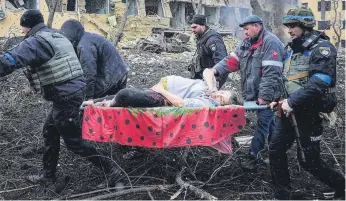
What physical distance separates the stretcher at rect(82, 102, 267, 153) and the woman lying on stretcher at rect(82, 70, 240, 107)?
0.13m

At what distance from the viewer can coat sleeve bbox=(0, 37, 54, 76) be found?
3648 mm

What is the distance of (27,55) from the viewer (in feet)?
12.4

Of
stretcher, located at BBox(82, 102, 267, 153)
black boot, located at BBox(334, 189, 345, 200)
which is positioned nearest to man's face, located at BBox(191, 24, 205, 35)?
stretcher, located at BBox(82, 102, 267, 153)

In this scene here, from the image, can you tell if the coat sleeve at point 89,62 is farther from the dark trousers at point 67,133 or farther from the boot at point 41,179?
the boot at point 41,179

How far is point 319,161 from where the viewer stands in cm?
359

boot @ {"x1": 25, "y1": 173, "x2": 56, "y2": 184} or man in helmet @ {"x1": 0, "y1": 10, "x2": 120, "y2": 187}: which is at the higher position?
man in helmet @ {"x1": 0, "y1": 10, "x2": 120, "y2": 187}

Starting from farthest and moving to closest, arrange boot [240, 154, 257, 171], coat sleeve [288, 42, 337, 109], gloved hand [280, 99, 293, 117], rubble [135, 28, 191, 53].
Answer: rubble [135, 28, 191, 53]
boot [240, 154, 257, 171]
gloved hand [280, 99, 293, 117]
coat sleeve [288, 42, 337, 109]

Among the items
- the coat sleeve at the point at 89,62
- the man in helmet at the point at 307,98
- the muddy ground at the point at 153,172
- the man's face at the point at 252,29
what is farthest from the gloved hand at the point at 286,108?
the coat sleeve at the point at 89,62

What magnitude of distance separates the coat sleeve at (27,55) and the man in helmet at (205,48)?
242 cm

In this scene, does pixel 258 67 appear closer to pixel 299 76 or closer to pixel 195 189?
pixel 299 76

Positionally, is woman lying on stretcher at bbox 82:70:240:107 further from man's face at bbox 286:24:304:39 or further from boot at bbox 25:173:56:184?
man's face at bbox 286:24:304:39

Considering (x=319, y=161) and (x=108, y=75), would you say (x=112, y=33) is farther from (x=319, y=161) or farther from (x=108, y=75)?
(x=319, y=161)

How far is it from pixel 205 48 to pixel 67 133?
246 cm

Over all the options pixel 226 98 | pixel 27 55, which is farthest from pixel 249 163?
pixel 27 55
